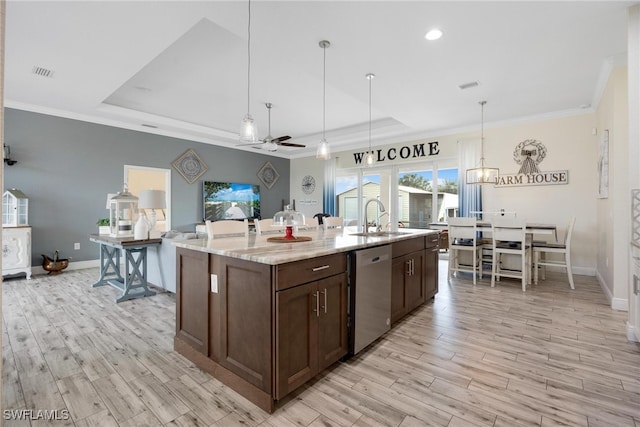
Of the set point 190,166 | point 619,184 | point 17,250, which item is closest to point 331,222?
point 619,184

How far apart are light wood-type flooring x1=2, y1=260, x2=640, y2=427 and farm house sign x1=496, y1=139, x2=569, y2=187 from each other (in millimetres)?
2684

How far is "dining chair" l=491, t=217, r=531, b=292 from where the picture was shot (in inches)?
167

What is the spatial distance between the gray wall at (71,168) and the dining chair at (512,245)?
5.31 meters

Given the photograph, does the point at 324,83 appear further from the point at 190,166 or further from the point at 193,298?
the point at 190,166

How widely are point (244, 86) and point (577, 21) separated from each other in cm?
390

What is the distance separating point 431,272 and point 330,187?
511cm

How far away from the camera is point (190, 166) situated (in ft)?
23.3

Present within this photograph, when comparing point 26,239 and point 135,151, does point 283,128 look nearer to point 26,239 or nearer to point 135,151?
point 135,151

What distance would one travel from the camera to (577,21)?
9.12 feet

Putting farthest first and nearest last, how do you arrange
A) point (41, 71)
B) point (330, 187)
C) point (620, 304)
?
1. point (330, 187)
2. point (41, 71)
3. point (620, 304)

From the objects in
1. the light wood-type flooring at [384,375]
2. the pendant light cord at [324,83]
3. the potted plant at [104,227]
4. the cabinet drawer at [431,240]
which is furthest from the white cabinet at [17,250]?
the cabinet drawer at [431,240]

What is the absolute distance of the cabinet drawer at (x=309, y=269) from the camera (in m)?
1.70

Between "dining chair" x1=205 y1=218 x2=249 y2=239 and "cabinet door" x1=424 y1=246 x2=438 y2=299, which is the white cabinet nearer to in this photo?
"dining chair" x1=205 y1=218 x2=249 y2=239

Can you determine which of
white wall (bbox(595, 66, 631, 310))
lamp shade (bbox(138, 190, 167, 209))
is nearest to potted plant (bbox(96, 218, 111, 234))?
lamp shade (bbox(138, 190, 167, 209))
